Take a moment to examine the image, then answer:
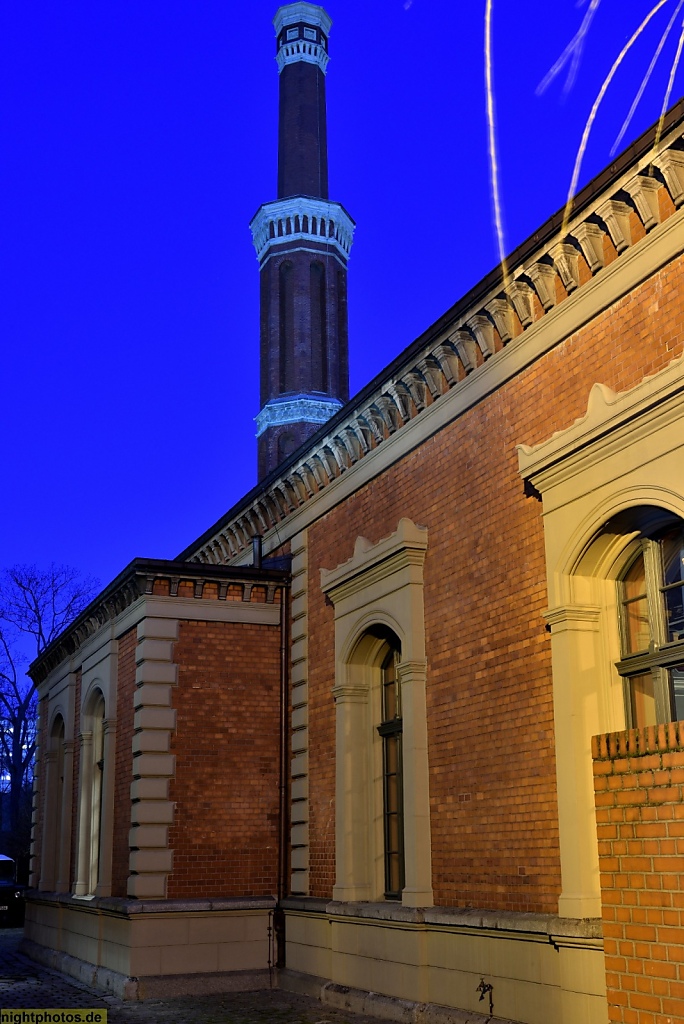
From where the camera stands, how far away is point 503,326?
11867 millimetres

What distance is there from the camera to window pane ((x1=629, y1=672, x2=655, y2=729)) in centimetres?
965

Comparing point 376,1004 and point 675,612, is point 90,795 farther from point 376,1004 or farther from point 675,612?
point 675,612

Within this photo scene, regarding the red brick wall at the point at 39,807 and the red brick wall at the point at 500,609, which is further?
the red brick wall at the point at 39,807

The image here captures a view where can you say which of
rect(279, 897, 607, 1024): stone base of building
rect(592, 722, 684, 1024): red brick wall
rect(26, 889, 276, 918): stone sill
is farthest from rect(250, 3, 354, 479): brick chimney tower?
rect(592, 722, 684, 1024): red brick wall

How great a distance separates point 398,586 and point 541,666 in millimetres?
3090

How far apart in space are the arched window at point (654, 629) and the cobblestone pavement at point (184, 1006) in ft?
16.8

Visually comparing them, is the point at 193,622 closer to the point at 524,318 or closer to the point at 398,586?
the point at 398,586

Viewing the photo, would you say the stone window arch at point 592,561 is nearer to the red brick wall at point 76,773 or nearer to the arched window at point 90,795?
the arched window at point 90,795

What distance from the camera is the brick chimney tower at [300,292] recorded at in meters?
43.8

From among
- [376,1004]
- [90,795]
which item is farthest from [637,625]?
[90,795]

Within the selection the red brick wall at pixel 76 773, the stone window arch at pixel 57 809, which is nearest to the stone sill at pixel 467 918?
the red brick wall at pixel 76 773

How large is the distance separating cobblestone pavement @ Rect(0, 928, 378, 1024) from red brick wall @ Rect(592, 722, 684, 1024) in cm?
764

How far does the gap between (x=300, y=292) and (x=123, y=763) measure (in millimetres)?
30077

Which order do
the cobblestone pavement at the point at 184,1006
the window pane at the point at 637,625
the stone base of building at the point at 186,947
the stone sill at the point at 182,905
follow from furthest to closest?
the stone sill at the point at 182,905 → the stone base of building at the point at 186,947 → the cobblestone pavement at the point at 184,1006 → the window pane at the point at 637,625
